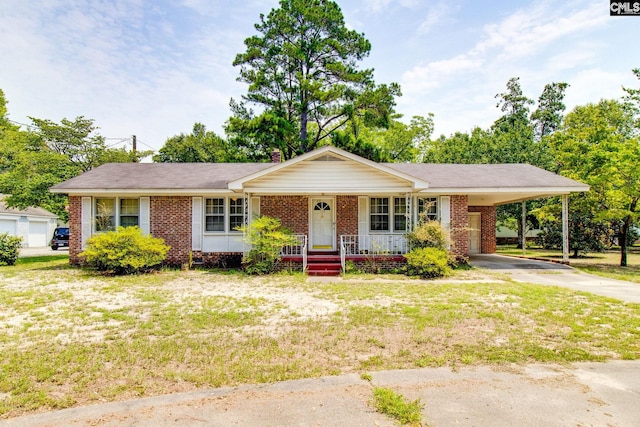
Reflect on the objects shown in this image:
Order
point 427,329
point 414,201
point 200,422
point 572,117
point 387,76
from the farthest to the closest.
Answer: point 572,117 < point 387,76 < point 414,201 < point 427,329 < point 200,422

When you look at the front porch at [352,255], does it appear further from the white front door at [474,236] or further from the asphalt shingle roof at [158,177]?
the white front door at [474,236]

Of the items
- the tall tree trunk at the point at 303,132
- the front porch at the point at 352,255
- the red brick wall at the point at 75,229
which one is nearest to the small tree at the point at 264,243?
the front porch at the point at 352,255

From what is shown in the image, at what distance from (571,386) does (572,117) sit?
32.5m

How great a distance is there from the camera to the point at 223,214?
46.5 feet

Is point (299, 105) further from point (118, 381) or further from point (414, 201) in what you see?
point (118, 381)

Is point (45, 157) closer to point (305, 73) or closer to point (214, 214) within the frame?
point (214, 214)

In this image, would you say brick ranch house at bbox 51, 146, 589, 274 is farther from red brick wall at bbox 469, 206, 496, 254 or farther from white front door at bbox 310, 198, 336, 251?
red brick wall at bbox 469, 206, 496, 254

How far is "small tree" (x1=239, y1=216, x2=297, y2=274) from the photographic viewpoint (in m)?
12.2

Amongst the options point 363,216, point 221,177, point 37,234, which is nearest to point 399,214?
point 363,216

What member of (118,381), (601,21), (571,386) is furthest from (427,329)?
(601,21)

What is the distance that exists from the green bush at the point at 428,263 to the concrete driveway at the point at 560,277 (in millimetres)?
2221

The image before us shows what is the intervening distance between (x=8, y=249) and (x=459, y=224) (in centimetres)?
1789

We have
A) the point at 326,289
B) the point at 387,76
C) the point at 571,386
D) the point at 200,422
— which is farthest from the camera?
the point at 387,76

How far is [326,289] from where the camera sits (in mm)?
9656
